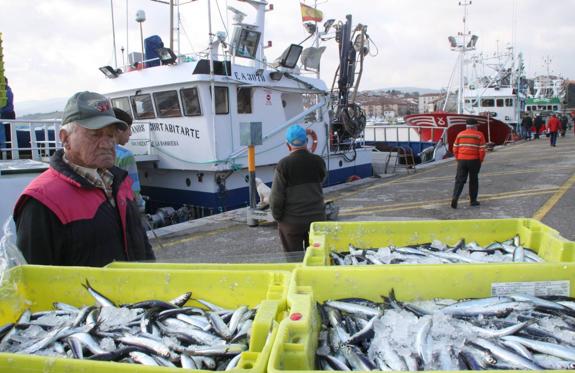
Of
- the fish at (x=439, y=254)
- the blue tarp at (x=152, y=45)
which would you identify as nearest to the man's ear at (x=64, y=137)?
the fish at (x=439, y=254)

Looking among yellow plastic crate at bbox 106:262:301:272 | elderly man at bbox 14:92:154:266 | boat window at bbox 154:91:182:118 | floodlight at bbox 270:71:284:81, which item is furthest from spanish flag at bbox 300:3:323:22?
yellow plastic crate at bbox 106:262:301:272

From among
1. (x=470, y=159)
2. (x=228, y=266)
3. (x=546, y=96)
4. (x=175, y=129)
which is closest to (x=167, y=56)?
(x=175, y=129)

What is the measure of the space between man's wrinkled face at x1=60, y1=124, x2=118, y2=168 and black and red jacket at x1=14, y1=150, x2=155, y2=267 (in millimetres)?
72

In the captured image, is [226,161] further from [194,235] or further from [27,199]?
[27,199]

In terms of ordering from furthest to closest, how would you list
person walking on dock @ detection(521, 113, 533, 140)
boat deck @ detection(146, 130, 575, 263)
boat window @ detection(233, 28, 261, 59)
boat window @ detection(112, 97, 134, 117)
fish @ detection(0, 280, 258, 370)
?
person walking on dock @ detection(521, 113, 533, 140)
boat window @ detection(112, 97, 134, 117)
boat window @ detection(233, 28, 261, 59)
boat deck @ detection(146, 130, 575, 263)
fish @ detection(0, 280, 258, 370)

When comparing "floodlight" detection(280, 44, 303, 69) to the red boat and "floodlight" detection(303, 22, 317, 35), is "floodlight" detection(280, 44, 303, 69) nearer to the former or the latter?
"floodlight" detection(303, 22, 317, 35)

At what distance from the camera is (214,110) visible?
9.51 meters

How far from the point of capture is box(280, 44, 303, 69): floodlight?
10.9 m

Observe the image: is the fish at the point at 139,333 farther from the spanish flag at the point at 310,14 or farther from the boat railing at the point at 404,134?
the boat railing at the point at 404,134

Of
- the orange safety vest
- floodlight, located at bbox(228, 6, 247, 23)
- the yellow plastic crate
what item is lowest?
the yellow plastic crate

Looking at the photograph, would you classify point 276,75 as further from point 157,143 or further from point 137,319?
point 137,319

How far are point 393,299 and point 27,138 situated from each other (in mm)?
9716

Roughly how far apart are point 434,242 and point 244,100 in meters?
8.09

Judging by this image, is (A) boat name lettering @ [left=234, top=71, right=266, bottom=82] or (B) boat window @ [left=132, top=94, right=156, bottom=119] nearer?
(A) boat name lettering @ [left=234, top=71, right=266, bottom=82]
